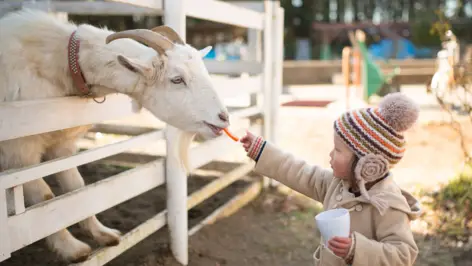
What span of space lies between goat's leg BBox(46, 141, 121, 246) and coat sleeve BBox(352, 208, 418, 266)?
1508 mm

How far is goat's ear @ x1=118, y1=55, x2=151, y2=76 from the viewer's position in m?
2.21

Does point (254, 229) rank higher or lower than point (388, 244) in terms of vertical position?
lower

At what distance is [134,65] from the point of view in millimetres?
2229

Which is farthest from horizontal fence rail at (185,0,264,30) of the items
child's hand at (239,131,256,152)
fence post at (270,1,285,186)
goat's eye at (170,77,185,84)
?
child's hand at (239,131,256,152)

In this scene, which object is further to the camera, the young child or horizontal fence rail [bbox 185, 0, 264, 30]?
horizontal fence rail [bbox 185, 0, 264, 30]

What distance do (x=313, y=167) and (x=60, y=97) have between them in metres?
1.23

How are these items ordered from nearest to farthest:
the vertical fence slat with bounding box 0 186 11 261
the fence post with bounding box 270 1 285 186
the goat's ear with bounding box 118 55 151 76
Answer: the vertical fence slat with bounding box 0 186 11 261
the goat's ear with bounding box 118 55 151 76
the fence post with bounding box 270 1 285 186

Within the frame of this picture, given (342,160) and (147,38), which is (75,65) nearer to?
(147,38)

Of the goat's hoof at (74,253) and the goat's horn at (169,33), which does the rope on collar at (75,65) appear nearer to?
the goat's horn at (169,33)

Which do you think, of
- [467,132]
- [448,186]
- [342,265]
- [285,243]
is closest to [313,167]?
[342,265]

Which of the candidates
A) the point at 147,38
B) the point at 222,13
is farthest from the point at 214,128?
the point at 222,13

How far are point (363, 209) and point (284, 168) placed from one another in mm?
428

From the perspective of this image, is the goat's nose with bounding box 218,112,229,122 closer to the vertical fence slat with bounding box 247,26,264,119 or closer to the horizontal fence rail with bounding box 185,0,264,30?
the horizontal fence rail with bounding box 185,0,264,30

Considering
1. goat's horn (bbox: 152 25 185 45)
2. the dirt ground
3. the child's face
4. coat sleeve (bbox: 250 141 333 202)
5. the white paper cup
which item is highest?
goat's horn (bbox: 152 25 185 45)
